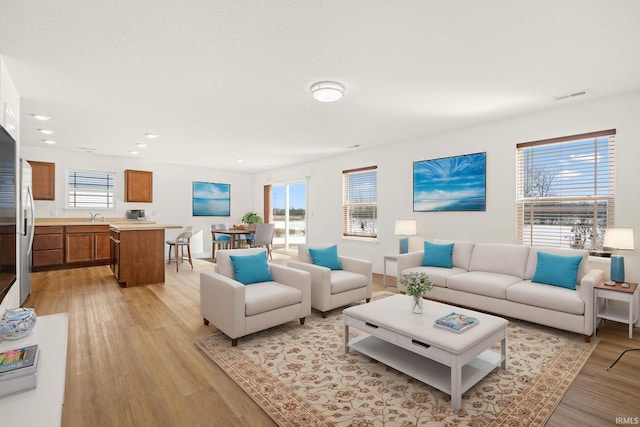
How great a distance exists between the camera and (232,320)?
277 centimetres

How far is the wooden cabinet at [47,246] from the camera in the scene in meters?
5.80

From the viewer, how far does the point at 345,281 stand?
12.3ft

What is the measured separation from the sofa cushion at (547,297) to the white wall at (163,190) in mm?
7558

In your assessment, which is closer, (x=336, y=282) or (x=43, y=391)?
(x=43, y=391)

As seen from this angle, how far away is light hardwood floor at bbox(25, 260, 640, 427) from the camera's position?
1891 millimetres

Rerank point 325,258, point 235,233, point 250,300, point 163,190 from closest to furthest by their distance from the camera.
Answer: point 250,300 < point 325,258 < point 235,233 < point 163,190

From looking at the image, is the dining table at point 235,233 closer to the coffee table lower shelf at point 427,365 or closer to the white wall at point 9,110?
the white wall at point 9,110

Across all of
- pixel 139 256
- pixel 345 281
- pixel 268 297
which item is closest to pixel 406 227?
pixel 345 281

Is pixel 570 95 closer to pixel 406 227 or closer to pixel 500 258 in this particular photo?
pixel 500 258

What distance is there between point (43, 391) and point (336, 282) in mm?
2756

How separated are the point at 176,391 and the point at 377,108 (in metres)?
3.50

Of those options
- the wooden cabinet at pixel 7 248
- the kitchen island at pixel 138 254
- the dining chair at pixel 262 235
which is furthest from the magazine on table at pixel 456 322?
the dining chair at pixel 262 235

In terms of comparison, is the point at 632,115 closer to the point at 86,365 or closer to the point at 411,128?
the point at 411,128

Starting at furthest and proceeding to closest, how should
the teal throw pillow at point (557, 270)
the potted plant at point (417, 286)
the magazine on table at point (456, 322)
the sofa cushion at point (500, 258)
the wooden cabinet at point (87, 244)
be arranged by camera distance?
the wooden cabinet at point (87, 244) < the sofa cushion at point (500, 258) < the teal throw pillow at point (557, 270) < the potted plant at point (417, 286) < the magazine on table at point (456, 322)
